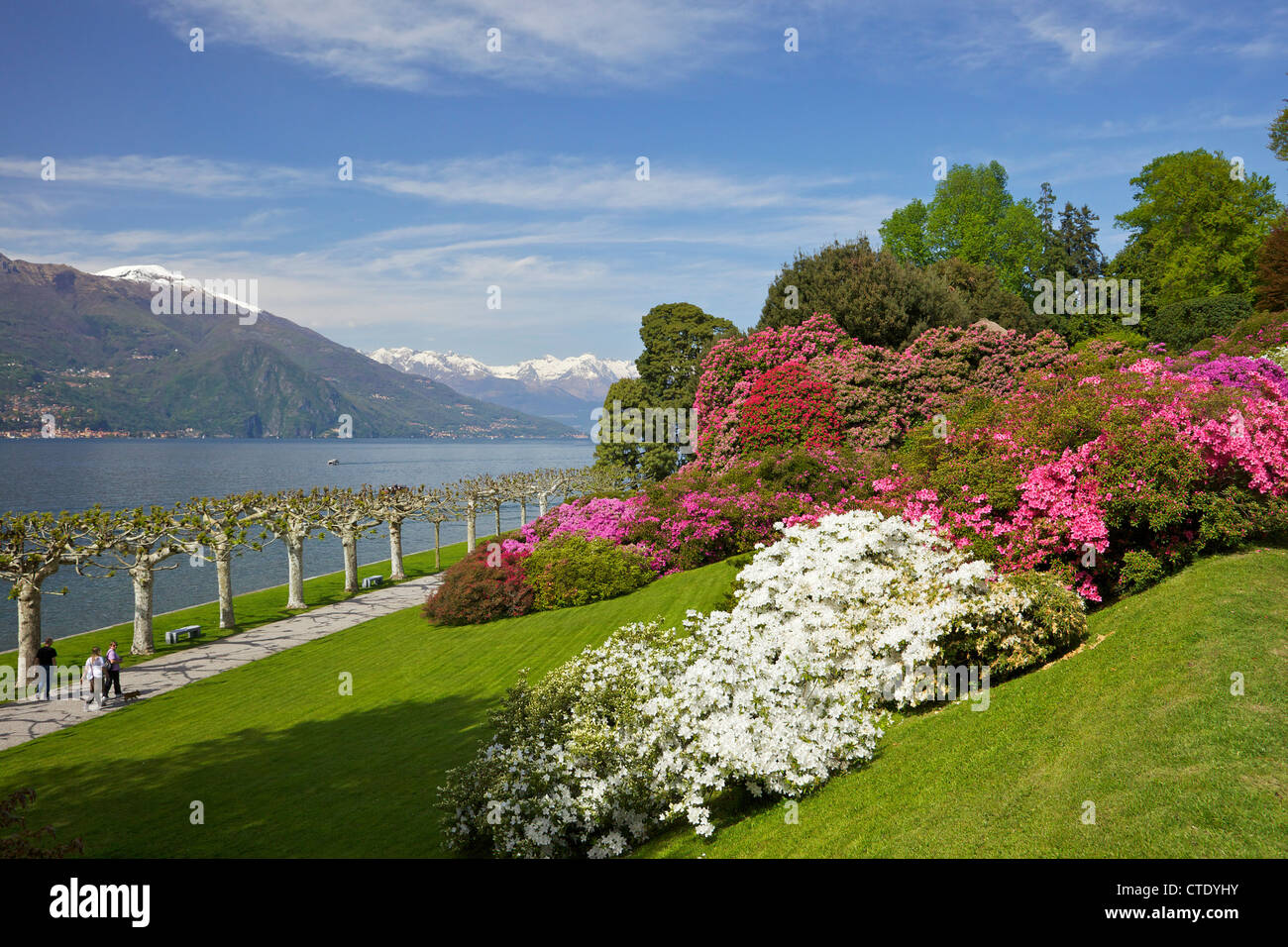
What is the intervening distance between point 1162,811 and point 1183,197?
52.9 meters

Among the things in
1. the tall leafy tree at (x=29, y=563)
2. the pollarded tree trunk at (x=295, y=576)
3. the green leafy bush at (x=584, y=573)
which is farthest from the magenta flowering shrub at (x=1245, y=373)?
the pollarded tree trunk at (x=295, y=576)

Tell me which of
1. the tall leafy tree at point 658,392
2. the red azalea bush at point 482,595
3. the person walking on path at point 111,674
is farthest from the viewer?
the tall leafy tree at point 658,392

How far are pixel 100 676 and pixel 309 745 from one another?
7963 mm

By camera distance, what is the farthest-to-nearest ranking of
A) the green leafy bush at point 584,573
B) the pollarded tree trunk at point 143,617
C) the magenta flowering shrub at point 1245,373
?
1. the pollarded tree trunk at point 143,617
2. the green leafy bush at point 584,573
3. the magenta flowering shrub at point 1245,373

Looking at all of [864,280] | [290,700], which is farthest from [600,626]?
[864,280]

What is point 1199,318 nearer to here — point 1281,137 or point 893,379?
point 1281,137

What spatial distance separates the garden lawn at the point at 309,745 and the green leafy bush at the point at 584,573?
0.91 meters

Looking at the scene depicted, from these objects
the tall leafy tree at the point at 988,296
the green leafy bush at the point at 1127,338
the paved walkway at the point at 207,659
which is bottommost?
the paved walkway at the point at 207,659

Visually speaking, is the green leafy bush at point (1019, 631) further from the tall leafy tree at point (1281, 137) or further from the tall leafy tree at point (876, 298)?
the tall leafy tree at point (1281, 137)

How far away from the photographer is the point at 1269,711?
7.03m

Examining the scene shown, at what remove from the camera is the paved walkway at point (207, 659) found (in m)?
18.7
